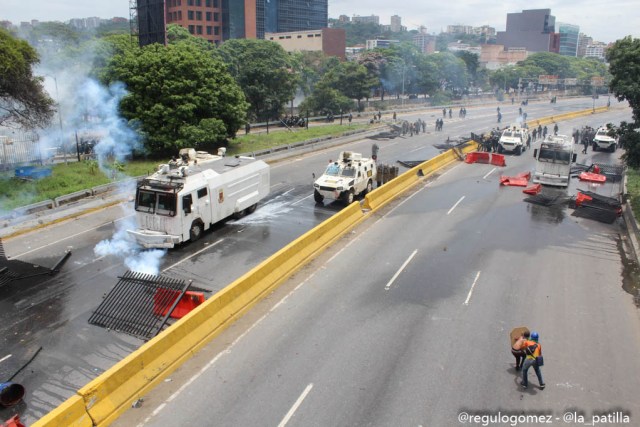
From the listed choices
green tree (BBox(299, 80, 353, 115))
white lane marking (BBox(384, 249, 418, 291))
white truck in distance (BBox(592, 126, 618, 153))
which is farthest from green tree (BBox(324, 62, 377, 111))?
white lane marking (BBox(384, 249, 418, 291))

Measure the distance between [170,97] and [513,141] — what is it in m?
27.2

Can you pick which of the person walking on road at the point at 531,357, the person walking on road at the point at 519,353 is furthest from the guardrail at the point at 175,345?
the person walking on road at the point at 531,357

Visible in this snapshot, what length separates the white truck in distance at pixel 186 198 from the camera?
18.4 metres

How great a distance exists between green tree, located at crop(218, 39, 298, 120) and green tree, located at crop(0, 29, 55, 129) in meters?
29.1

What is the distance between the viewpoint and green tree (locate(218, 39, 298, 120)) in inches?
2167

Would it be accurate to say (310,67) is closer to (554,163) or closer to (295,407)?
(554,163)

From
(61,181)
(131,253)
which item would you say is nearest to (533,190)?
(131,253)

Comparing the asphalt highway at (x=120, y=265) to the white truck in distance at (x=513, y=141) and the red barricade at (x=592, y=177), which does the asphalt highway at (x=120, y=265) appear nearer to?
the red barricade at (x=592, y=177)

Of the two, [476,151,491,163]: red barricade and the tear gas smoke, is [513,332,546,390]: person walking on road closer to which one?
the tear gas smoke

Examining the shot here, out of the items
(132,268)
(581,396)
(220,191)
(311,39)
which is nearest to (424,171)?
(220,191)

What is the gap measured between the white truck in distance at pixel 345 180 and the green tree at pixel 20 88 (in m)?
15.5

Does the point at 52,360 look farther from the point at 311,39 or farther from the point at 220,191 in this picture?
the point at 311,39

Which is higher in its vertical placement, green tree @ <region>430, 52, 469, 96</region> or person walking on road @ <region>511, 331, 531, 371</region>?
green tree @ <region>430, 52, 469, 96</region>

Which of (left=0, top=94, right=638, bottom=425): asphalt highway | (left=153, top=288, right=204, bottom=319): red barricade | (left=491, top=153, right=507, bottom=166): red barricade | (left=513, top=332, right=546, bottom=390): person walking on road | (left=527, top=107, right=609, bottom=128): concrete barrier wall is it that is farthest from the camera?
(left=527, top=107, right=609, bottom=128): concrete barrier wall
